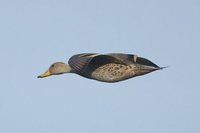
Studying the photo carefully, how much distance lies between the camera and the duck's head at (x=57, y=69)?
19.3 m

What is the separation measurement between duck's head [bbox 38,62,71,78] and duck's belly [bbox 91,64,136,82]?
111 centimetres

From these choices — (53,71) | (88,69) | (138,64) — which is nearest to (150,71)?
(138,64)

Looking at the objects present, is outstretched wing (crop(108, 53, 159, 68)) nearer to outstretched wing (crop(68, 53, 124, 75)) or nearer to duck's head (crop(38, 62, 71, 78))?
outstretched wing (crop(68, 53, 124, 75))

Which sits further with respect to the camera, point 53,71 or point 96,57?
point 53,71

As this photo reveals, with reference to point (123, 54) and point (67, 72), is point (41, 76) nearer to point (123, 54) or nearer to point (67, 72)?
point (67, 72)


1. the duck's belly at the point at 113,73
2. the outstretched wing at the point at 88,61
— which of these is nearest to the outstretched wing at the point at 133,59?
the duck's belly at the point at 113,73

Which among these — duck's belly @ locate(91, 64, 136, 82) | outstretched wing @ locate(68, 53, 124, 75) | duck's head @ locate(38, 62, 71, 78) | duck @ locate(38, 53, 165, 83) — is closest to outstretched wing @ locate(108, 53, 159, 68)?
duck @ locate(38, 53, 165, 83)

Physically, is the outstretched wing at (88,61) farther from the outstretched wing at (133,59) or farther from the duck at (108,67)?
the outstretched wing at (133,59)

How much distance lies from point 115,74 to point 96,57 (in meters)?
1.18

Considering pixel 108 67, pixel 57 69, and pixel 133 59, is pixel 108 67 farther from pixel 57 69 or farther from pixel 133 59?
pixel 57 69

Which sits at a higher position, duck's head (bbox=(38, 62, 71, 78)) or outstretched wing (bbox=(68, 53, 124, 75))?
outstretched wing (bbox=(68, 53, 124, 75))

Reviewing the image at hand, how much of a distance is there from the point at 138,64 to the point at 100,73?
125 centimetres

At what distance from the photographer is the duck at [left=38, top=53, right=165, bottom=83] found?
17703 millimetres

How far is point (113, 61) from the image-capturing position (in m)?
18.2
